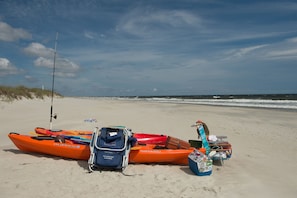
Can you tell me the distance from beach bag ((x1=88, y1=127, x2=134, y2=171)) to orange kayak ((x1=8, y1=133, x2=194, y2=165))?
12.0 inches

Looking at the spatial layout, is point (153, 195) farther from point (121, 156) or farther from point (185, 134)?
point (185, 134)

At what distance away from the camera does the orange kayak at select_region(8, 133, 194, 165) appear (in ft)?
18.4

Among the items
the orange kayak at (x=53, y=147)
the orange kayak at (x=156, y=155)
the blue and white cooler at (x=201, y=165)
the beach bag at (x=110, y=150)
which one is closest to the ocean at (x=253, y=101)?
the orange kayak at (x=156, y=155)

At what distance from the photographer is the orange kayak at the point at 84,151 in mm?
5605

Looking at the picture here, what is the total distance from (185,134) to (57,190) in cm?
623

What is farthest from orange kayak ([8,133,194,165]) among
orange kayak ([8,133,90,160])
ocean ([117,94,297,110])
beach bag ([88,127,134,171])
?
ocean ([117,94,297,110])

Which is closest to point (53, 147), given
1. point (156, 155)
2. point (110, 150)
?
point (110, 150)

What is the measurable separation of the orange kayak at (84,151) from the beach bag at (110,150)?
305 mm

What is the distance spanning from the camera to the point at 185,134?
962 cm

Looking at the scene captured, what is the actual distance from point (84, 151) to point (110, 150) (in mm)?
783

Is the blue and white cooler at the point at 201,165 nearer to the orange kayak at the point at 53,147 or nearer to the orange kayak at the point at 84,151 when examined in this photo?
the orange kayak at the point at 84,151

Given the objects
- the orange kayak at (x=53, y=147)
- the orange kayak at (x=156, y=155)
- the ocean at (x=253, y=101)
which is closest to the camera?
the orange kayak at (x=156, y=155)

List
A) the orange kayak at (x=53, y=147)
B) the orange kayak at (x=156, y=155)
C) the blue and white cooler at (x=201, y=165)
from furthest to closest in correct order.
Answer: the orange kayak at (x=53, y=147) → the orange kayak at (x=156, y=155) → the blue and white cooler at (x=201, y=165)

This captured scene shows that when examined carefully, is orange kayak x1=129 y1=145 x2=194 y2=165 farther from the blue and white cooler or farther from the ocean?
the ocean
